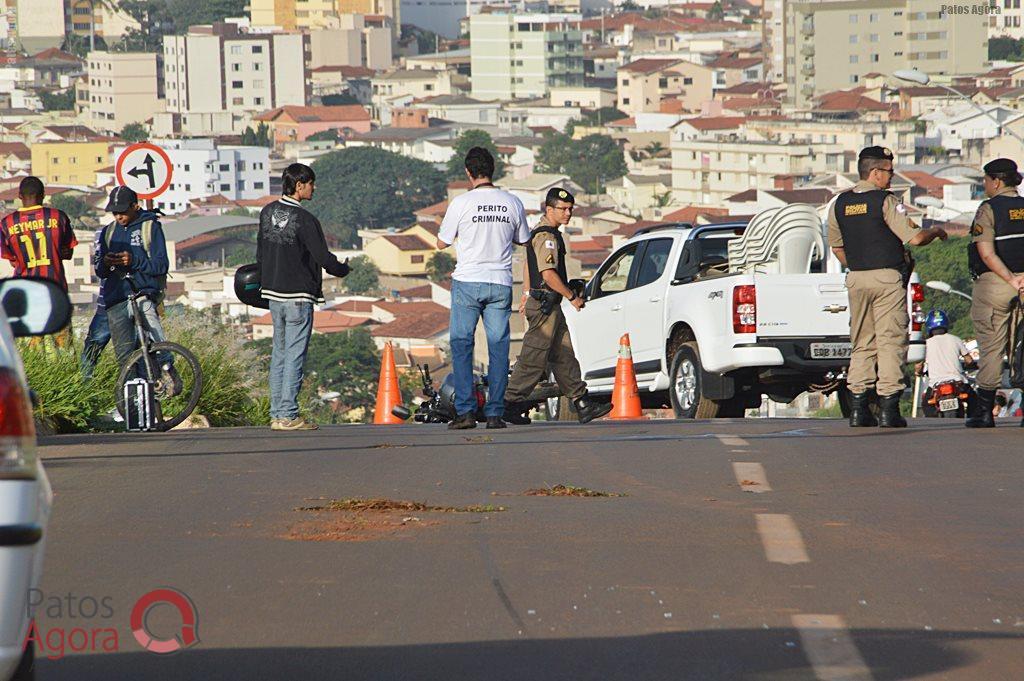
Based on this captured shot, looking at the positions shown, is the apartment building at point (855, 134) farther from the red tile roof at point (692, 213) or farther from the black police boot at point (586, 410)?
the black police boot at point (586, 410)

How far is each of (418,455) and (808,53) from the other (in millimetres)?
190143

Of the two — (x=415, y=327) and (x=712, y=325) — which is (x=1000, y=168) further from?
(x=415, y=327)

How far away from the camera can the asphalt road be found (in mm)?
5727

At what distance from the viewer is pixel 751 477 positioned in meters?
9.95

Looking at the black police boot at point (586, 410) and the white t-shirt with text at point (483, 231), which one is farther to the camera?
the black police boot at point (586, 410)

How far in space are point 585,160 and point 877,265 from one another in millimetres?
164508

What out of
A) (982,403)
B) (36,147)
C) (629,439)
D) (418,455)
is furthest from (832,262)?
(36,147)

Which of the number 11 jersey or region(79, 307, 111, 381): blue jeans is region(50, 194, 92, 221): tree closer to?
region(79, 307, 111, 381): blue jeans

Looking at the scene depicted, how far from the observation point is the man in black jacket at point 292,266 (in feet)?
41.3

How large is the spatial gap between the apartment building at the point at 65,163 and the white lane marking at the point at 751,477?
6633 inches

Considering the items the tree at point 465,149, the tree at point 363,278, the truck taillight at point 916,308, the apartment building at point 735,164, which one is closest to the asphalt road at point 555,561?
the truck taillight at point 916,308

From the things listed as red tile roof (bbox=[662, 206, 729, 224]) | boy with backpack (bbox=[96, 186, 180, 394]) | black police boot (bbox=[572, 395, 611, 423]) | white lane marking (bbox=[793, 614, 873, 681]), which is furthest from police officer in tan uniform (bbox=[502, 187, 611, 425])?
red tile roof (bbox=[662, 206, 729, 224])

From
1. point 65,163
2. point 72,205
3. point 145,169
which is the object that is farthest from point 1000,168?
point 65,163

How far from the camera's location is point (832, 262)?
49.4ft
